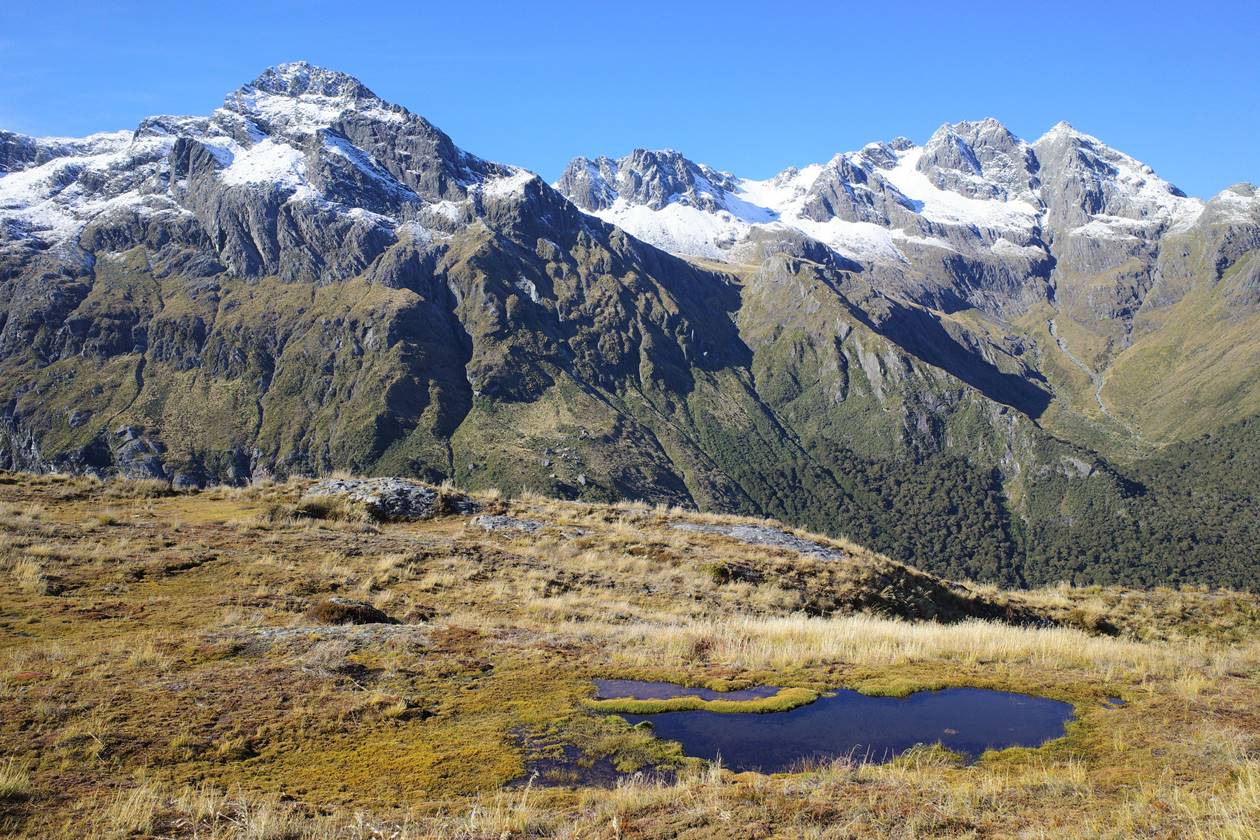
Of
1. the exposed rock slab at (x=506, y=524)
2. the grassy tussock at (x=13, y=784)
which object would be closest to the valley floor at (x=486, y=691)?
the grassy tussock at (x=13, y=784)

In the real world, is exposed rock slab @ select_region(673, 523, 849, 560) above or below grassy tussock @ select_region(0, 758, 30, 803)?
above

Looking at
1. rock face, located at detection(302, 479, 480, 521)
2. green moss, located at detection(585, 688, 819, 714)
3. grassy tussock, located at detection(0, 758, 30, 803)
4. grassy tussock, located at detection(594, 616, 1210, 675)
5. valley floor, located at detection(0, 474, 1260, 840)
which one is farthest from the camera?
rock face, located at detection(302, 479, 480, 521)

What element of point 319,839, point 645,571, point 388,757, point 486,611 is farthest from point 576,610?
point 319,839

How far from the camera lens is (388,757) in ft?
33.9

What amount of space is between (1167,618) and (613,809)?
3334cm

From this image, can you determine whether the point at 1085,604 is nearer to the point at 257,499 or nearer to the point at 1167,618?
the point at 1167,618

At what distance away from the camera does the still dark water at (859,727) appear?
1105cm

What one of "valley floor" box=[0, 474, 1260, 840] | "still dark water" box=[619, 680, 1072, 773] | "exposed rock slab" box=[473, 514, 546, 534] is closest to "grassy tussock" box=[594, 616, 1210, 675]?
"valley floor" box=[0, 474, 1260, 840]

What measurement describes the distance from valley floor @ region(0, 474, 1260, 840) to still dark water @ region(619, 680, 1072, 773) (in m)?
0.56

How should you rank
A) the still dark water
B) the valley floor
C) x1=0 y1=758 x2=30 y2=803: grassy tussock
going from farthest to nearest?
the still dark water < x1=0 y1=758 x2=30 y2=803: grassy tussock < the valley floor

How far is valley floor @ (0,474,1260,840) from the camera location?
8133 millimetres

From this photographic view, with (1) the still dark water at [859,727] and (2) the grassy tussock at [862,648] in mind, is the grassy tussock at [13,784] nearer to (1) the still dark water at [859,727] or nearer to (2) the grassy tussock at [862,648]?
(1) the still dark water at [859,727]

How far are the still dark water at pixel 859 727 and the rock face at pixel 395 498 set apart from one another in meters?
22.1

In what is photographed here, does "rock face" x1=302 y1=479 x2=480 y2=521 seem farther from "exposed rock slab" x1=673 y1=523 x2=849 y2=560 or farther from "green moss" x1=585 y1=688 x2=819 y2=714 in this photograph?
"green moss" x1=585 y1=688 x2=819 y2=714
